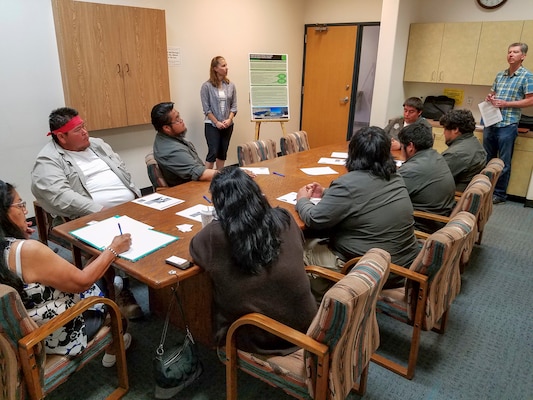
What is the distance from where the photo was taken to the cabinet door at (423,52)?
4.82 m

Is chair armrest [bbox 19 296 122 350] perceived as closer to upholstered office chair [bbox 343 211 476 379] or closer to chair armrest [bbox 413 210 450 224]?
upholstered office chair [bbox 343 211 476 379]

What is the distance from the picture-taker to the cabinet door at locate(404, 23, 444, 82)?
4824mm

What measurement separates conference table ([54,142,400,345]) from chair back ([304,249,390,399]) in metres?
0.59

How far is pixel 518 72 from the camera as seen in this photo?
4.06 meters

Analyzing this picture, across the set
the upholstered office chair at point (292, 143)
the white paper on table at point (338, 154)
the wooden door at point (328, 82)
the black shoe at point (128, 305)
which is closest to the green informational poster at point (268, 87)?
the upholstered office chair at point (292, 143)

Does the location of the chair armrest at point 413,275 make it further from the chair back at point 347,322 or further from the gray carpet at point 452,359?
the gray carpet at point 452,359

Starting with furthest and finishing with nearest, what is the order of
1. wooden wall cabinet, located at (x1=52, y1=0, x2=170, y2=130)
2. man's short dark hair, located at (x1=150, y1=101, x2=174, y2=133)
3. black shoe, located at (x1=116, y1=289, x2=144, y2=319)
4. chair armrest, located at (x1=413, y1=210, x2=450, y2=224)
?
1. wooden wall cabinet, located at (x1=52, y1=0, x2=170, y2=130)
2. man's short dark hair, located at (x1=150, y1=101, x2=174, y2=133)
3. chair armrest, located at (x1=413, y1=210, x2=450, y2=224)
4. black shoe, located at (x1=116, y1=289, x2=144, y2=319)

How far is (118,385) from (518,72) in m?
4.59

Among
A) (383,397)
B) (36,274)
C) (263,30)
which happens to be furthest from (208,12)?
(383,397)

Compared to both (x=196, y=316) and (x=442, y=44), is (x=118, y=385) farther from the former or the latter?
(x=442, y=44)

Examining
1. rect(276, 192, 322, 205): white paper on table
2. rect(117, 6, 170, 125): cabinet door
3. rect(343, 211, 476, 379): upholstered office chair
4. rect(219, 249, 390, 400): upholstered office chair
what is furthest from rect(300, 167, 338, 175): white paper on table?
rect(117, 6, 170, 125): cabinet door

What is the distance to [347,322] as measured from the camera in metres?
1.18

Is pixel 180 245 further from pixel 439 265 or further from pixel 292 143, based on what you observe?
pixel 292 143

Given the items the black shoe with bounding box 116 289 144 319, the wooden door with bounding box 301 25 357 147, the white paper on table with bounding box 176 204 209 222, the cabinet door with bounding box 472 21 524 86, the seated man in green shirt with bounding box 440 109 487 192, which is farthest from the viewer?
the wooden door with bounding box 301 25 357 147
